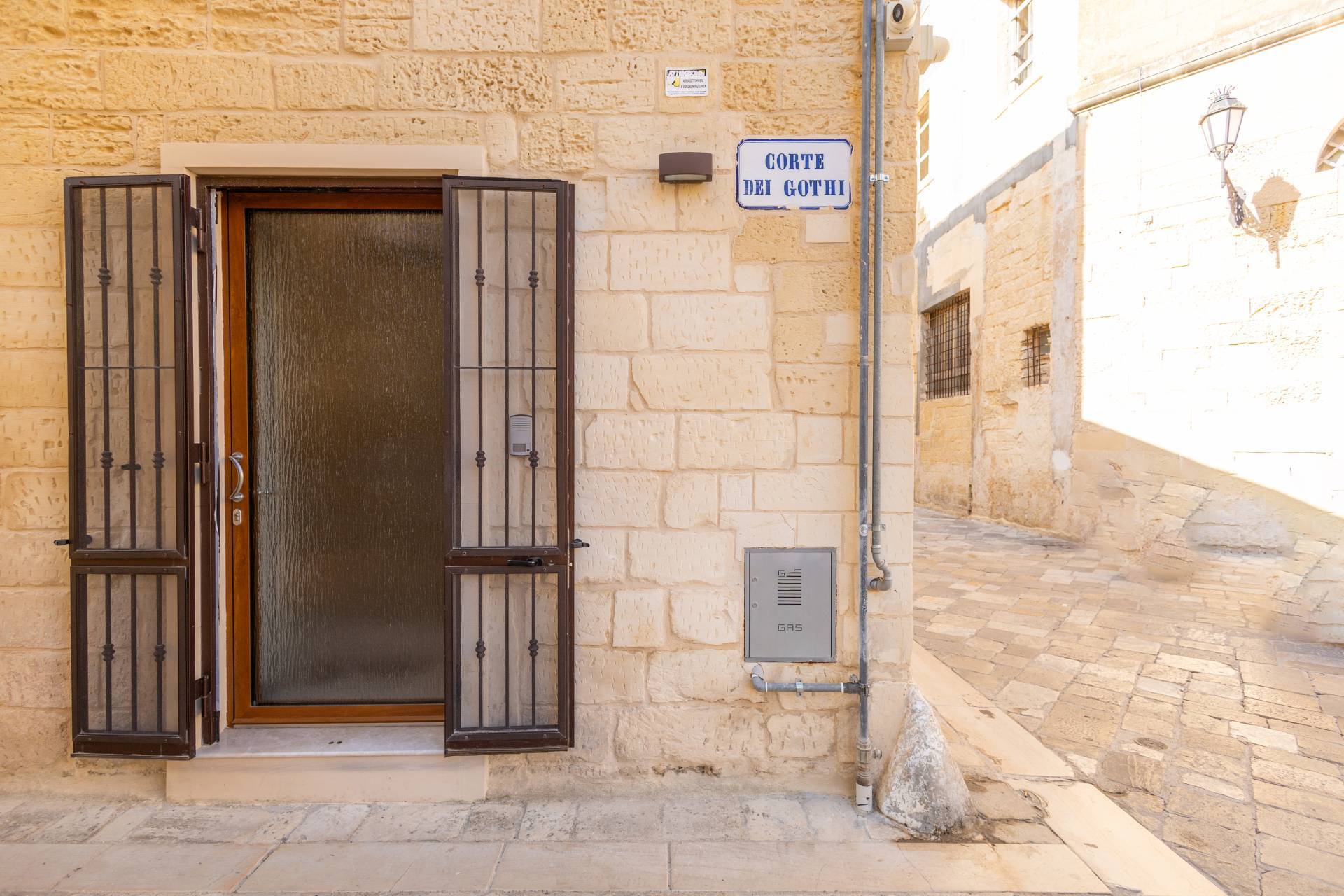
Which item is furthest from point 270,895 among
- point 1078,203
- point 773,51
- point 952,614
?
point 1078,203

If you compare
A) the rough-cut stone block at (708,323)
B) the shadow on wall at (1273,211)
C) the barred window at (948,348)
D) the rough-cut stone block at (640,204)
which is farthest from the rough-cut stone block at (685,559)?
the barred window at (948,348)

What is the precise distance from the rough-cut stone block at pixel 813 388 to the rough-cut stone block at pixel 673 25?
128cm

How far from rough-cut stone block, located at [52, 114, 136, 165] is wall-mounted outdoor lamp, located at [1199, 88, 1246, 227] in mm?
8301

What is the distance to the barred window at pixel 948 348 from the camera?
10391 millimetres

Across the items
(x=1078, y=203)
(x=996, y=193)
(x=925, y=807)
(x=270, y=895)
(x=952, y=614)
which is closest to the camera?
(x=270, y=895)

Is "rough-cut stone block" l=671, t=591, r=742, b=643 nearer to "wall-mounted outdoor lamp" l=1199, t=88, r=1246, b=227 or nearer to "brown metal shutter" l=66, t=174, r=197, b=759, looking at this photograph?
"brown metal shutter" l=66, t=174, r=197, b=759

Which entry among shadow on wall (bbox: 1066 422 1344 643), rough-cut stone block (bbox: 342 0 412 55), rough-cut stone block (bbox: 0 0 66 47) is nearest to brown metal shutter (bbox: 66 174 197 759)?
rough-cut stone block (bbox: 0 0 66 47)

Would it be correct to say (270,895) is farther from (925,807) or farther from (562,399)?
(925,807)

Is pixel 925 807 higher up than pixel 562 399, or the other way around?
pixel 562 399

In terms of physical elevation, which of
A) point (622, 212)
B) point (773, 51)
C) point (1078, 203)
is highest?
point (1078, 203)

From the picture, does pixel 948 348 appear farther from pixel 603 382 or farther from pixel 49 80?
pixel 49 80

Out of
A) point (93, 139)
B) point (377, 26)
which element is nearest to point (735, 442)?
point (377, 26)

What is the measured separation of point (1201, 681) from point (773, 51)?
4.05m

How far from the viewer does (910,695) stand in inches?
98.1
